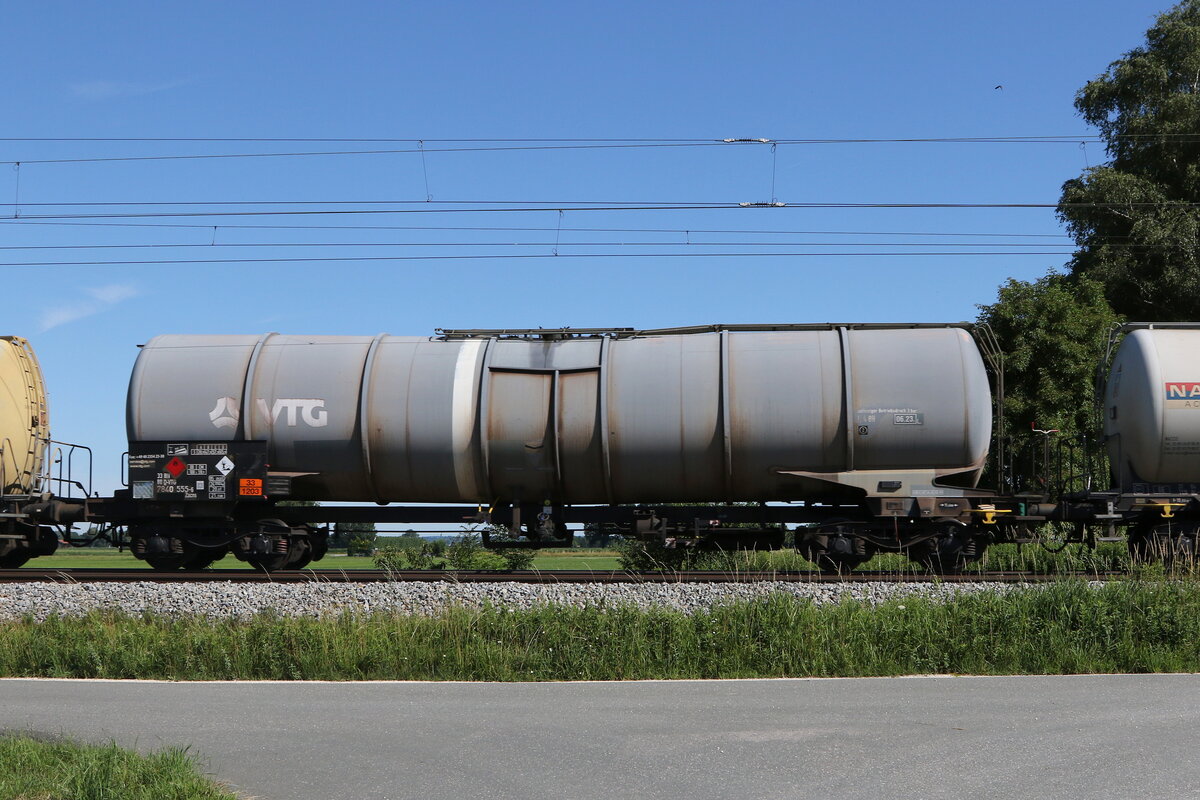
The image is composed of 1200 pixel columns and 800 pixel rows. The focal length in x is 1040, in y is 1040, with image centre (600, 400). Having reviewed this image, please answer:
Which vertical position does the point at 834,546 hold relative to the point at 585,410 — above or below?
below

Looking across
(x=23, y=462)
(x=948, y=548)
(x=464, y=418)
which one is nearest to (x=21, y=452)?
(x=23, y=462)

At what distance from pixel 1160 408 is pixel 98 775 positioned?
14.7 metres

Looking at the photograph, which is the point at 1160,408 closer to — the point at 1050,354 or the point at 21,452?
the point at 1050,354

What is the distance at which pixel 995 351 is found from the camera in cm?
1747

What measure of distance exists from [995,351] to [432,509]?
9.68m

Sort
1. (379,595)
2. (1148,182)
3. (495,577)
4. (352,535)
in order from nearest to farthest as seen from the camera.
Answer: (379,595) → (495,577) → (352,535) → (1148,182)

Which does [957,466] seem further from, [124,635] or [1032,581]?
[124,635]

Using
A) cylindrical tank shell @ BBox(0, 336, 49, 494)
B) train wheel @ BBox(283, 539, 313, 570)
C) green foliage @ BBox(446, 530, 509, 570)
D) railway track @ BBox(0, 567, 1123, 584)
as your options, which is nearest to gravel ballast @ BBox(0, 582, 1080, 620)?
railway track @ BBox(0, 567, 1123, 584)

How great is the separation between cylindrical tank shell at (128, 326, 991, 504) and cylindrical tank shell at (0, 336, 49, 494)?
8.74 feet

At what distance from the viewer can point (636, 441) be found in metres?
15.4

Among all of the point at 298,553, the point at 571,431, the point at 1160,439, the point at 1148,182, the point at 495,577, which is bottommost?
the point at 495,577

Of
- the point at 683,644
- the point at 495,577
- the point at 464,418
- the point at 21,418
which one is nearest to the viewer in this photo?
the point at 683,644

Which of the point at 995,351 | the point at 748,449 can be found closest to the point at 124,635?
the point at 748,449

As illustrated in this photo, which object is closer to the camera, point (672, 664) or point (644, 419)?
point (672, 664)
